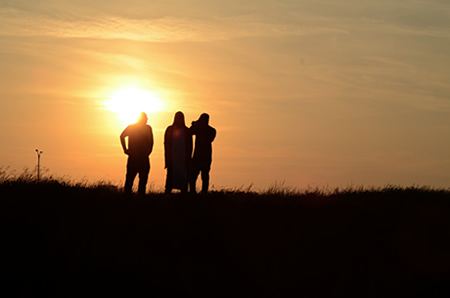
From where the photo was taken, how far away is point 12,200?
63.1 feet

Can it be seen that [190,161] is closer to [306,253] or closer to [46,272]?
[306,253]

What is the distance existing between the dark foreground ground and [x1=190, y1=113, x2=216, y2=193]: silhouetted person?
3.59 ft

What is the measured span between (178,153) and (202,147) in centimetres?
72

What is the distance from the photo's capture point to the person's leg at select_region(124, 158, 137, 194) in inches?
895

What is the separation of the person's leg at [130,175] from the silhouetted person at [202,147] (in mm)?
1590

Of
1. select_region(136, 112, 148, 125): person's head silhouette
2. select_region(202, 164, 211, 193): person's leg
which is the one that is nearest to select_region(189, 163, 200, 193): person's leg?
select_region(202, 164, 211, 193): person's leg

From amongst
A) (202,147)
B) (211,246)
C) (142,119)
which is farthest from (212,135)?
(211,246)

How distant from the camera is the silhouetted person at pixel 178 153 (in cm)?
2294

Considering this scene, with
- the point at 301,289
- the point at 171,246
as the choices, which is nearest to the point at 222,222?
the point at 171,246

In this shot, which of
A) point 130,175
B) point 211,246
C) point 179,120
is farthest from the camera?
point 179,120

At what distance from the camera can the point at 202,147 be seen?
76.5 feet

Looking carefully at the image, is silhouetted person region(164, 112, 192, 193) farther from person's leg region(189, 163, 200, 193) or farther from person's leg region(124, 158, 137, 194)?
person's leg region(124, 158, 137, 194)

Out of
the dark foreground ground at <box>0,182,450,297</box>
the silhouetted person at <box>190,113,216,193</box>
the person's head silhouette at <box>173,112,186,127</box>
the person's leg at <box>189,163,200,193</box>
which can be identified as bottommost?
the dark foreground ground at <box>0,182,450,297</box>

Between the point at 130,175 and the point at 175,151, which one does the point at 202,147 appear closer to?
the point at 175,151
